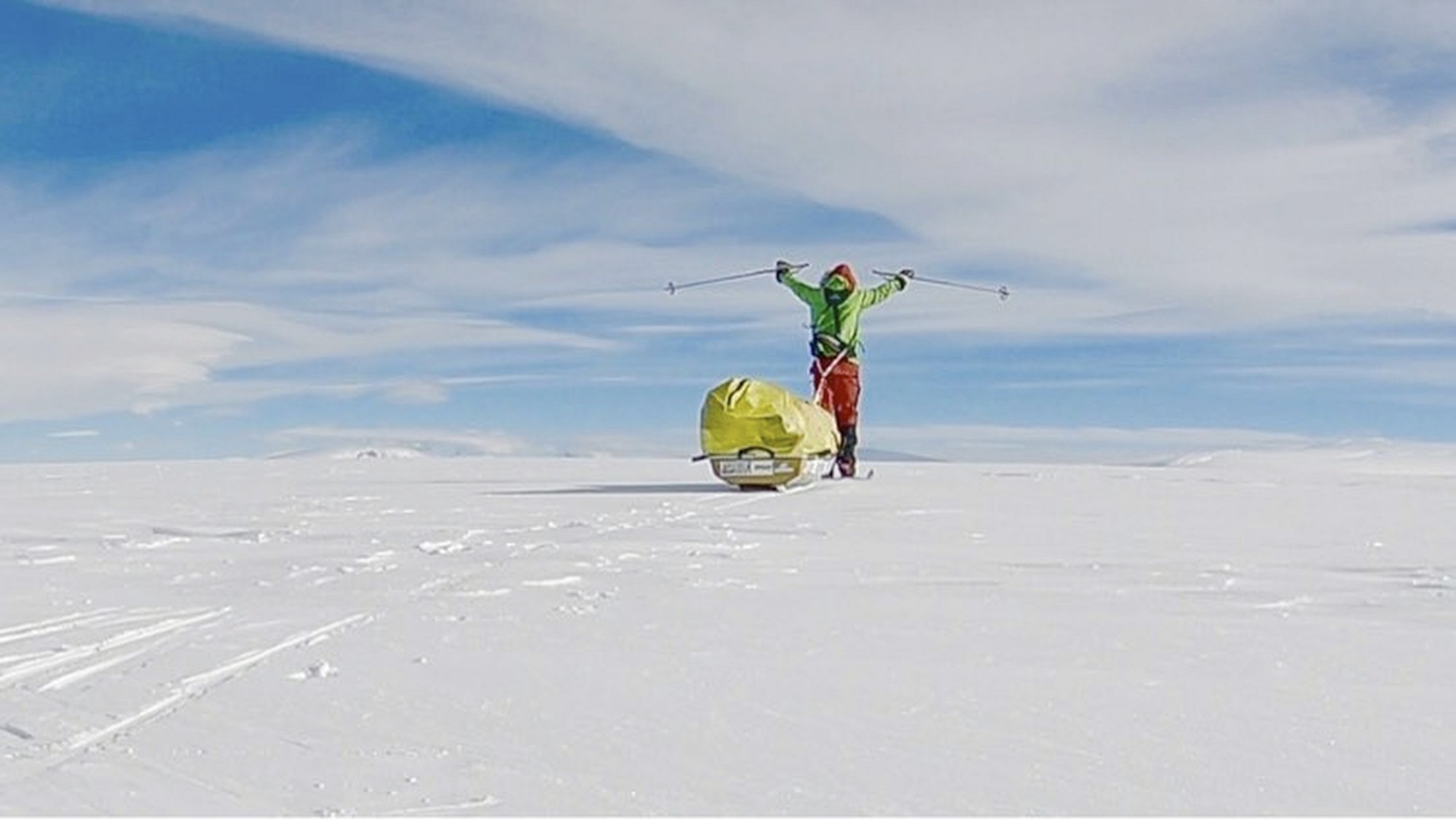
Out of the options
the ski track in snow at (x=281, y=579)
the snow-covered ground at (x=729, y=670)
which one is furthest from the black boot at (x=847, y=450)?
the snow-covered ground at (x=729, y=670)

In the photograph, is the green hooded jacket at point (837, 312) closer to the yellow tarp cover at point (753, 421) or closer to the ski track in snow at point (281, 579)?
the yellow tarp cover at point (753, 421)

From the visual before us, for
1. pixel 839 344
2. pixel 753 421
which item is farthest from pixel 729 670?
pixel 839 344

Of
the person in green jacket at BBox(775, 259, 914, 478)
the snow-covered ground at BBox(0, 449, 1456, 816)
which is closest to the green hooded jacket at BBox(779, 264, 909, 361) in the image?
the person in green jacket at BBox(775, 259, 914, 478)

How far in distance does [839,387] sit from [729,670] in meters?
10.3

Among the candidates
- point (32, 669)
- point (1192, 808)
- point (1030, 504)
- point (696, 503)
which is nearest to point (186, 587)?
point (32, 669)

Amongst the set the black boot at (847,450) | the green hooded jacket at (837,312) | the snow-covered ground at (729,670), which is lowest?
the snow-covered ground at (729,670)

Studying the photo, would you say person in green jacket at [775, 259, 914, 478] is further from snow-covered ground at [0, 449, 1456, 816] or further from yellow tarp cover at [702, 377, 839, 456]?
snow-covered ground at [0, 449, 1456, 816]

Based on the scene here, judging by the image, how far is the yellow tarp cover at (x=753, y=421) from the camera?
1189cm

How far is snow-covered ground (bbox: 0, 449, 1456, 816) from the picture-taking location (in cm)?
279

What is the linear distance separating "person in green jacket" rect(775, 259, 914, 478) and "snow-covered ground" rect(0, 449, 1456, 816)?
5710mm

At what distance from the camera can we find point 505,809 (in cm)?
264

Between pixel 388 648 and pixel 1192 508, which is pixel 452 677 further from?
pixel 1192 508

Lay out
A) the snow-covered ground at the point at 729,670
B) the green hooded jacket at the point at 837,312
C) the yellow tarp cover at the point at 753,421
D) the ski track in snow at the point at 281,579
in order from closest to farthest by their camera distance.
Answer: the snow-covered ground at the point at 729,670, the ski track in snow at the point at 281,579, the yellow tarp cover at the point at 753,421, the green hooded jacket at the point at 837,312

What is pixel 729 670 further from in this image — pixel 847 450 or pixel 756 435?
pixel 847 450
